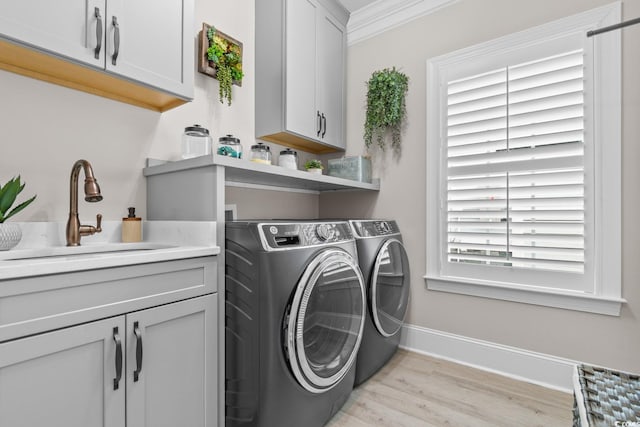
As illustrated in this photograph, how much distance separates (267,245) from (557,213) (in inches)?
68.2

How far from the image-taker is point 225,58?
2070mm

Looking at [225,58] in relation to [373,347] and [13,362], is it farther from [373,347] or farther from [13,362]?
[373,347]

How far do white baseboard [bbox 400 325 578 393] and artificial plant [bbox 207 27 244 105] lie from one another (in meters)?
2.16

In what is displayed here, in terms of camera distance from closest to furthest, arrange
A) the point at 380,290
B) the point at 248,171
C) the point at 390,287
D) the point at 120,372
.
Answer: the point at 120,372
the point at 248,171
the point at 380,290
the point at 390,287

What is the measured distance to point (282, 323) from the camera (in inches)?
50.4

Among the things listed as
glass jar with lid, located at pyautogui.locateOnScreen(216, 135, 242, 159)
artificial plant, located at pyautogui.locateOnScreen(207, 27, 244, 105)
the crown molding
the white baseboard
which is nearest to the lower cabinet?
glass jar with lid, located at pyautogui.locateOnScreen(216, 135, 242, 159)

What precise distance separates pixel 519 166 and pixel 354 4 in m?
1.85

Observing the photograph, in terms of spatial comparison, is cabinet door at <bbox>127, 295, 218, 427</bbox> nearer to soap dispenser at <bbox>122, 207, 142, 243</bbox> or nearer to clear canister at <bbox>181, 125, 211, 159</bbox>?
soap dispenser at <bbox>122, 207, 142, 243</bbox>

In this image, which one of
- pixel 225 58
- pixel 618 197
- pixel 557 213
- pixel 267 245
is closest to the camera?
pixel 267 245

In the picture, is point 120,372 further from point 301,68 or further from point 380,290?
point 301,68

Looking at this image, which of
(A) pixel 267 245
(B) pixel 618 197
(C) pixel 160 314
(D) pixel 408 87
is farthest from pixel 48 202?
(B) pixel 618 197

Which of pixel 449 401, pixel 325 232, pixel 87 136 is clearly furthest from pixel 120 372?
pixel 449 401

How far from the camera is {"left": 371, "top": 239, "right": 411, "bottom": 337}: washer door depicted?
195 centimetres

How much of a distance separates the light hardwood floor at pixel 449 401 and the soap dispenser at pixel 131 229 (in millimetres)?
1326
